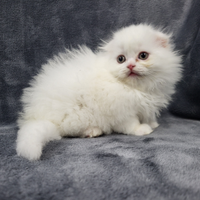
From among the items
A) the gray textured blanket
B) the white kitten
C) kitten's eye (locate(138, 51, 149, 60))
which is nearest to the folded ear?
the white kitten

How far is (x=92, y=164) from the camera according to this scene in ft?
3.12

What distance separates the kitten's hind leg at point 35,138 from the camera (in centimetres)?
98

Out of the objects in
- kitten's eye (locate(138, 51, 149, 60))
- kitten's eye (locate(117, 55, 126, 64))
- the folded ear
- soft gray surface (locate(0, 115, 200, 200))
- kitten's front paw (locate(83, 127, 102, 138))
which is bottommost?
kitten's front paw (locate(83, 127, 102, 138))

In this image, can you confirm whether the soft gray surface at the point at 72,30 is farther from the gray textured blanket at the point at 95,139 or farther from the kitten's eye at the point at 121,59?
the kitten's eye at the point at 121,59

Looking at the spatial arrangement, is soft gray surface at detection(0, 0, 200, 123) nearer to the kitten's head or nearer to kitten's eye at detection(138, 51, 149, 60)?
the kitten's head

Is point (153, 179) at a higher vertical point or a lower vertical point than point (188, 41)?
lower

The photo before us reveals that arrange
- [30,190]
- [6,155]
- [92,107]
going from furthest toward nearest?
[92,107]
[6,155]
[30,190]

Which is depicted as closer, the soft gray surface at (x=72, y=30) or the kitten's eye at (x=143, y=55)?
the kitten's eye at (x=143, y=55)

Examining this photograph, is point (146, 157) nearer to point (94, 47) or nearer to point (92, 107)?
point (92, 107)

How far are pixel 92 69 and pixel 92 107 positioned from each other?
11.0 inches

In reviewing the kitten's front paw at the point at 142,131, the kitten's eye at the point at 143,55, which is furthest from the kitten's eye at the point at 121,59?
the kitten's front paw at the point at 142,131

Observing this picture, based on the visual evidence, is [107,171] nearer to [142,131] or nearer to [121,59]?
[142,131]

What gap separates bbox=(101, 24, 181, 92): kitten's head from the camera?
130cm

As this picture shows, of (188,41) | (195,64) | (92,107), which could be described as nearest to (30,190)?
(92,107)
